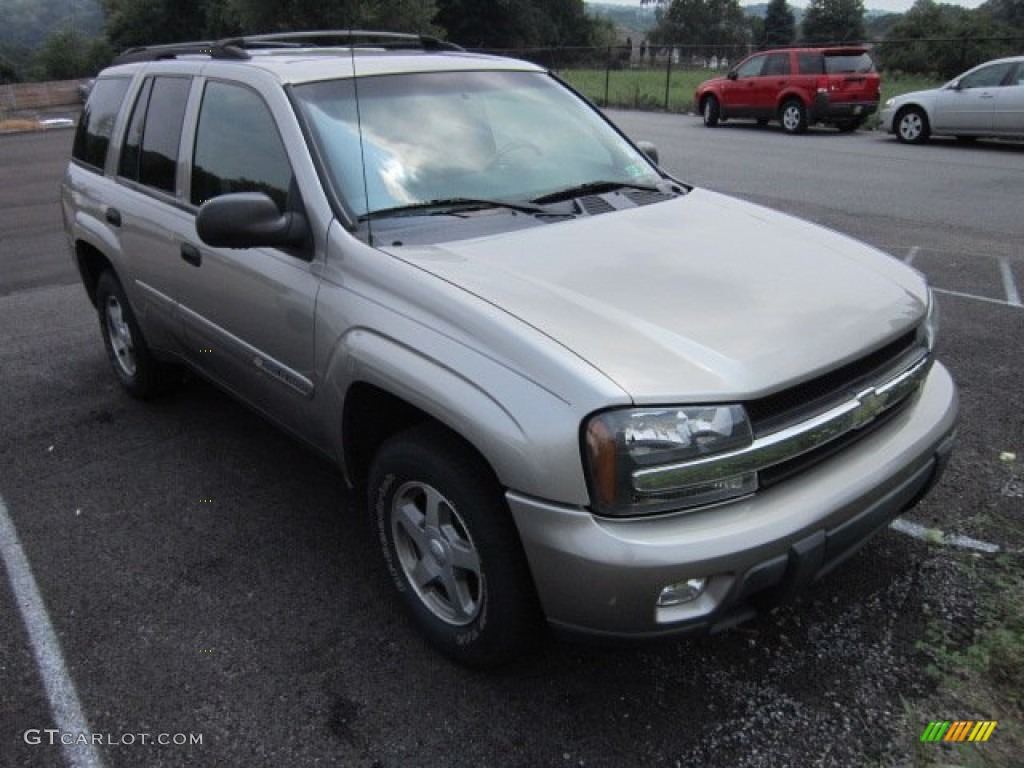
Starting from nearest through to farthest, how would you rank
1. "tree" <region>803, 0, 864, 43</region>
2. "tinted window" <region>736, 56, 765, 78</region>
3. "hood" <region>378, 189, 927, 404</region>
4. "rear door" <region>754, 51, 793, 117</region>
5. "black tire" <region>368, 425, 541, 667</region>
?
"hood" <region>378, 189, 927, 404</region>, "black tire" <region>368, 425, 541, 667</region>, "rear door" <region>754, 51, 793, 117</region>, "tinted window" <region>736, 56, 765, 78</region>, "tree" <region>803, 0, 864, 43</region>

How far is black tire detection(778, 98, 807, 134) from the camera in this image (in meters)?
18.4

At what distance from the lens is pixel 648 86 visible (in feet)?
102

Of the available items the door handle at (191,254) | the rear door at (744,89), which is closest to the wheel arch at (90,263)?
the door handle at (191,254)

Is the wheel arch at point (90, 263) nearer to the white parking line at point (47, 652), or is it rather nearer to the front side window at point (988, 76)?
the white parking line at point (47, 652)

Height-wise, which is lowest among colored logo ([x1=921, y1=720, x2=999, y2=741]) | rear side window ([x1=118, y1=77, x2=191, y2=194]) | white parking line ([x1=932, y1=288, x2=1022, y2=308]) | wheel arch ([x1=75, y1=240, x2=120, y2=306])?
white parking line ([x1=932, y1=288, x2=1022, y2=308])

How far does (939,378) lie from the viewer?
318 cm

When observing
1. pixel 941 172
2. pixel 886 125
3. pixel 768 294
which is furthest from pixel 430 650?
pixel 886 125

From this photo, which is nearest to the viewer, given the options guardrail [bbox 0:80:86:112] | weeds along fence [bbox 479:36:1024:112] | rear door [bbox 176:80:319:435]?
rear door [bbox 176:80:319:435]

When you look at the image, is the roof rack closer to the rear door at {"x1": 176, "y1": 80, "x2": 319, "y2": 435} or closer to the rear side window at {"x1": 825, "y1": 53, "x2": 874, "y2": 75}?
the rear door at {"x1": 176, "y1": 80, "x2": 319, "y2": 435}

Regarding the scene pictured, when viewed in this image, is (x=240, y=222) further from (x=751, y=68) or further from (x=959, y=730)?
(x=751, y=68)

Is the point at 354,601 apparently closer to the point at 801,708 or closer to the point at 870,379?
the point at 801,708

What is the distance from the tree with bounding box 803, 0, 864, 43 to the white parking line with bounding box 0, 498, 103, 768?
77.0 meters

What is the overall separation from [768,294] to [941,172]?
11762mm

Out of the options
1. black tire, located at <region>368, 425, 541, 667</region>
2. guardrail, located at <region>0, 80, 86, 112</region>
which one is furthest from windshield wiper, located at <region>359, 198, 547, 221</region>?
guardrail, located at <region>0, 80, 86, 112</region>
